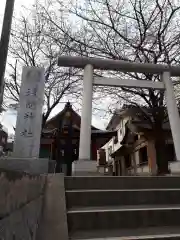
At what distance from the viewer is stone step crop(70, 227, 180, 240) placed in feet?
9.24

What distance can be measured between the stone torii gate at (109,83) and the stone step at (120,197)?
301 centimetres

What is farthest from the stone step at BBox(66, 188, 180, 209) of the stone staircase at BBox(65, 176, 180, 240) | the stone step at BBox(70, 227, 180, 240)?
the stone step at BBox(70, 227, 180, 240)


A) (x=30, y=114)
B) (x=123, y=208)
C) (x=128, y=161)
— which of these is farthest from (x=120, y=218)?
(x=128, y=161)

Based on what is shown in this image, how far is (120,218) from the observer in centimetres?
328

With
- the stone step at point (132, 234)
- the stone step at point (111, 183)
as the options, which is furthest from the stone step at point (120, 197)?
the stone step at point (132, 234)

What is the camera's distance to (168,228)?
3252mm

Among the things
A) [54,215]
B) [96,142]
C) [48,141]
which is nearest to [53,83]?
[48,141]

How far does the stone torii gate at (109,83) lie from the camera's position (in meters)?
7.13

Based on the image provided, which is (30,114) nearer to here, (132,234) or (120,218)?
(120,218)

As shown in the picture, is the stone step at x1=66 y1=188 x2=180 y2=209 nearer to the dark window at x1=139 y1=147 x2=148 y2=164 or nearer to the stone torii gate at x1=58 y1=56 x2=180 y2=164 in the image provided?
the stone torii gate at x1=58 y1=56 x2=180 y2=164

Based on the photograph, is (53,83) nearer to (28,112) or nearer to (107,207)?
(28,112)

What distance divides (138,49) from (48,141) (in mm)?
13026

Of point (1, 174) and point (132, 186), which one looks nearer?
Result: point (1, 174)

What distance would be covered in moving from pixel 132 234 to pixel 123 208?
0.59m
